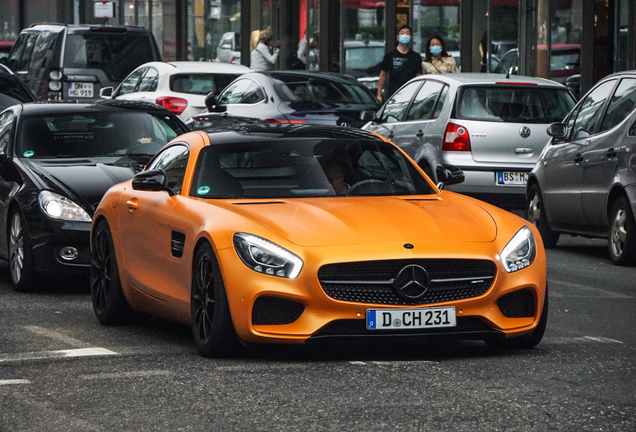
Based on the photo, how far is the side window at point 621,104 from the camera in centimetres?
1176

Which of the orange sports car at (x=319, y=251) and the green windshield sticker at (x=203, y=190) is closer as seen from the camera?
the orange sports car at (x=319, y=251)

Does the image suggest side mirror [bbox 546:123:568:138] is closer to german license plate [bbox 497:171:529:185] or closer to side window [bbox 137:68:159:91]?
german license plate [bbox 497:171:529:185]

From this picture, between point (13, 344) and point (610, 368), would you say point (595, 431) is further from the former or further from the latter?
point (13, 344)

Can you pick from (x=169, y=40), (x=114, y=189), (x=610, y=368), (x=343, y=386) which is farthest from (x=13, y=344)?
(x=169, y=40)

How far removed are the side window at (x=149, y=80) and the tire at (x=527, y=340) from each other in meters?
14.6

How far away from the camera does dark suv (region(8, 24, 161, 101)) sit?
2461 cm

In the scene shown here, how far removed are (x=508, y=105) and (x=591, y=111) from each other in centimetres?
246

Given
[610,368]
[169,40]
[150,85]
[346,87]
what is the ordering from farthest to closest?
[169,40] < [150,85] < [346,87] < [610,368]

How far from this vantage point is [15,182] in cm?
1067

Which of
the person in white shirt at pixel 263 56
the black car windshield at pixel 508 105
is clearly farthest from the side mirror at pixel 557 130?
the person in white shirt at pixel 263 56

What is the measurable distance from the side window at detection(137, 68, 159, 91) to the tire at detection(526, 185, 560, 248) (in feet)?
29.1

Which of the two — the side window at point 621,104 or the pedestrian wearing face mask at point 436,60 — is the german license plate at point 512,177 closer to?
the side window at point 621,104

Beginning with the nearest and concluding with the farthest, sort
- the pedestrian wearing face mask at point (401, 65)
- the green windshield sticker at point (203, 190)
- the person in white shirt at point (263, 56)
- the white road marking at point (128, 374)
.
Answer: the white road marking at point (128, 374), the green windshield sticker at point (203, 190), the pedestrian wearing face mask at point (401, 65), the person in white shirt at point (263, 56)

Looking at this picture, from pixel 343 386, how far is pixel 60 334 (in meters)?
2.47
